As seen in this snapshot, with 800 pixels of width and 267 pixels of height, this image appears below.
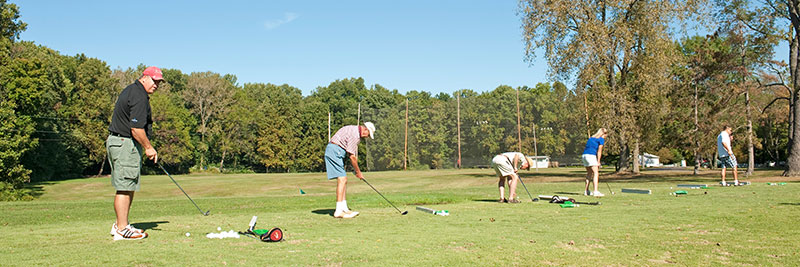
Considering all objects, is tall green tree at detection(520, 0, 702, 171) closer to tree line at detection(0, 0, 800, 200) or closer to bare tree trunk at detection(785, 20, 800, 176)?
tree line at detection(0, 0, 800, 200)

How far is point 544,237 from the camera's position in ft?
25.8

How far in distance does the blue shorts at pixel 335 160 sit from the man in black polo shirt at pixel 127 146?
3590mm

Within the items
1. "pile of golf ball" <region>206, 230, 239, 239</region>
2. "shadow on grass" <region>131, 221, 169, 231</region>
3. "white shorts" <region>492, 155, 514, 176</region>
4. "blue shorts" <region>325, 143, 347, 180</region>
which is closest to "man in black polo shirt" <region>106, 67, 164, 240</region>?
"pile of golf ball" <region>206, 230, 239, 239</region>

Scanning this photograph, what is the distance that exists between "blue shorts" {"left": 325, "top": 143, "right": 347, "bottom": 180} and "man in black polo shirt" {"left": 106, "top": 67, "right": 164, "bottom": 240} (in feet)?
11.8

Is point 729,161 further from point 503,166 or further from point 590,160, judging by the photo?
point 503,166

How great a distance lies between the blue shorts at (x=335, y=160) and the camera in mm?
10688

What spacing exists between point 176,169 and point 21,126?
47509mm

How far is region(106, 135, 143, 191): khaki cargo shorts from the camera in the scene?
7562mm

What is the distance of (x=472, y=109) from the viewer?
82312 millimetres

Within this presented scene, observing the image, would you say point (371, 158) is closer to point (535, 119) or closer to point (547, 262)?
point (535, 119)

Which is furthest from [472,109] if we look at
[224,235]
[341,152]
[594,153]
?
[224,235]

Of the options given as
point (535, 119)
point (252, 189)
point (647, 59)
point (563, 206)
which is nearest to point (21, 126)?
point (252, 189)

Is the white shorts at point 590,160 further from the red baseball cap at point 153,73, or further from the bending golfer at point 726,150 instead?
the red baseball cap at point 153,73

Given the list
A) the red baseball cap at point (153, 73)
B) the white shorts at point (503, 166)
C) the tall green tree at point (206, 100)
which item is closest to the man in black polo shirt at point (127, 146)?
the red baseball cap at point (153, 73)
